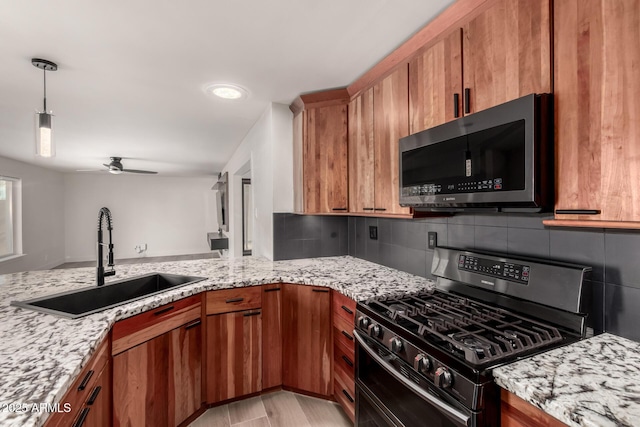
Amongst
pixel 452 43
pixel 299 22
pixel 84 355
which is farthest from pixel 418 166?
pixel 84 355

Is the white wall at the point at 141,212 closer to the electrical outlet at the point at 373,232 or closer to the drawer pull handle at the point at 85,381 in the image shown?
the electrical outlet at the point at 373,232

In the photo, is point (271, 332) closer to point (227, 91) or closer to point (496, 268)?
point (496, 268)

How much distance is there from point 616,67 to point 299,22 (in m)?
1.33

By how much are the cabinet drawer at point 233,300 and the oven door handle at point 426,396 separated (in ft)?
2.86

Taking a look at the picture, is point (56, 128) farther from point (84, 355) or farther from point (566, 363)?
point (566, 363)

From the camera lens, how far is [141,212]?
27.5ft

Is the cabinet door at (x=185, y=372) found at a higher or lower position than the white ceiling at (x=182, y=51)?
lower

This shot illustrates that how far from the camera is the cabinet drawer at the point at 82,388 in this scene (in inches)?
34.2

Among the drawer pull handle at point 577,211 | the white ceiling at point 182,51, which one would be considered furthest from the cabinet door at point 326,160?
the drawer pull handle at point 577,211

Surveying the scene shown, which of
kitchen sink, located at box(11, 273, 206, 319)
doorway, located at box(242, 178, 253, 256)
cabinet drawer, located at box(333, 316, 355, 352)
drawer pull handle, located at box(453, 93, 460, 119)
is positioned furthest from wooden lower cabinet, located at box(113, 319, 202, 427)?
Result: doorway, located at box(242, 178, 253, 256)

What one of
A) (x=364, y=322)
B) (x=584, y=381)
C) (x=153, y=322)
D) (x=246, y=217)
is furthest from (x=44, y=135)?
(x=246, y=217)

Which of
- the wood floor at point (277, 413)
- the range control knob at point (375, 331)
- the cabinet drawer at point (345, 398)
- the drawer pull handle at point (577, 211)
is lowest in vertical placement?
the wood floor at point (277, 413)

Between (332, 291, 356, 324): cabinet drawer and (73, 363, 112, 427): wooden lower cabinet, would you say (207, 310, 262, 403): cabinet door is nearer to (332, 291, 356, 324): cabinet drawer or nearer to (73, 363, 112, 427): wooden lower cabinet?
(332, 291, 356, 324): cabinet drawer

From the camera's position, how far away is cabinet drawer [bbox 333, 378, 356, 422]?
1.74 metres
